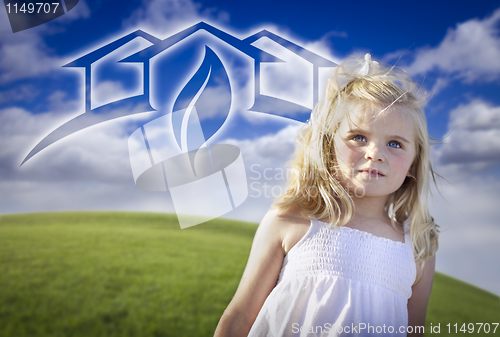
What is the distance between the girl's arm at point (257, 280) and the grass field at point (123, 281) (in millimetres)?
2014

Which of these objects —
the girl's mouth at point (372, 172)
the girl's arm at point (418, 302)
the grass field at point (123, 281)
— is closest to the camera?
the girl's mouth at point (372, 172)

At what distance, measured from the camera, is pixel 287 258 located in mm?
1021

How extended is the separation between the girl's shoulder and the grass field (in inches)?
77.5

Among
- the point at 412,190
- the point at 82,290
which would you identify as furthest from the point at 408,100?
the point at 82,290

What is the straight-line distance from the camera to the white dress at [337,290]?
0.92 meters

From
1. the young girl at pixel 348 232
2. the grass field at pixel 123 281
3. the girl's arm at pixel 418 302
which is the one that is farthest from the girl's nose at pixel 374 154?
the grass field at pixel 123 281

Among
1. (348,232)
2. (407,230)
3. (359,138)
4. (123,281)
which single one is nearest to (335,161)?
(359,138)

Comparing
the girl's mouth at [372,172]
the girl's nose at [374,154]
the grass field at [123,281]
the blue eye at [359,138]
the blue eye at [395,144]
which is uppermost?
the blue eye at [359,138]

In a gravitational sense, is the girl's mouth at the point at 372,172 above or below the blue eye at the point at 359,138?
below

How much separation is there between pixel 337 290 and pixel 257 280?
0.85ft

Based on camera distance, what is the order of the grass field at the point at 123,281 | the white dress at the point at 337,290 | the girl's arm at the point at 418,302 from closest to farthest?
1. the white dress at the point at 337,290
2. the girl's arm at the point at 418,302
3. the grass field at the point at 123,281

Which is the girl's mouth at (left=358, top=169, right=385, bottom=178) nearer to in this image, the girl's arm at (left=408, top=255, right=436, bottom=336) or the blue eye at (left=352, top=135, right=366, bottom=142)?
the blue eye at (left=352, top=135, right=366, bottom=142)

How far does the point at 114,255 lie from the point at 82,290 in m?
0.89

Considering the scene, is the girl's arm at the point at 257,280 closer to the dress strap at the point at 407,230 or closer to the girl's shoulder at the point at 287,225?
the girl's shoulder at the point at 287,225
